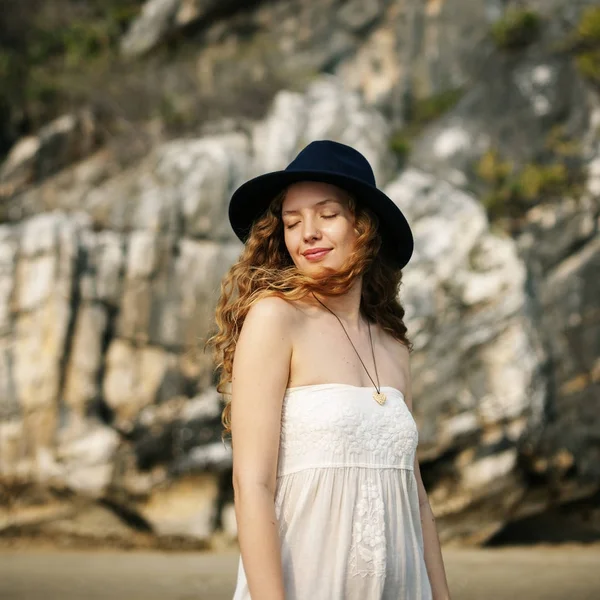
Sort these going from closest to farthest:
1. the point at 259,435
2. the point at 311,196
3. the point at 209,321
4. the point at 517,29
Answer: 1. the point at 259,435
2. the point at 311,196
3. the point at 209,321
4. the point at 517,29

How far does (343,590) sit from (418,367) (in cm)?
786

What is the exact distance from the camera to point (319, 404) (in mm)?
1853

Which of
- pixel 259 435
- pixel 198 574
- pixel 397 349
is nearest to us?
pixel 259 435

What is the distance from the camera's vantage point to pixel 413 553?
6.38 ft

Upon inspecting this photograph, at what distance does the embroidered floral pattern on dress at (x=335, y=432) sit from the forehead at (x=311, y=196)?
0.54 meters

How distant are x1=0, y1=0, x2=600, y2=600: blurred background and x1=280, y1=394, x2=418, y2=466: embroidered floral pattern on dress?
18.6ft

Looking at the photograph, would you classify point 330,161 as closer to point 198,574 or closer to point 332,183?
point 332,183

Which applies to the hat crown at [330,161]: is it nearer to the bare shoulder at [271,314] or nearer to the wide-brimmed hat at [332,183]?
the wide-brimmed hat at [332,183]

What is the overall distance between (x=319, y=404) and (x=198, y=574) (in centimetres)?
648

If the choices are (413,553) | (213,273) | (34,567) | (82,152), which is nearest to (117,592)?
(34,567)

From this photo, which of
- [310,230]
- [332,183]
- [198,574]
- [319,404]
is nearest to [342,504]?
[319,404]

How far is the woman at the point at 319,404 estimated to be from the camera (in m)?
1.78

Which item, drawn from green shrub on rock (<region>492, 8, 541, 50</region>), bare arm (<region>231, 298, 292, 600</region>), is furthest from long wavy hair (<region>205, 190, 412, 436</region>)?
green shrub on rock (<region>492, 8, 541, 50</region>)

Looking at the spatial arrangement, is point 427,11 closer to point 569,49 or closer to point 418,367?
point 569,49
